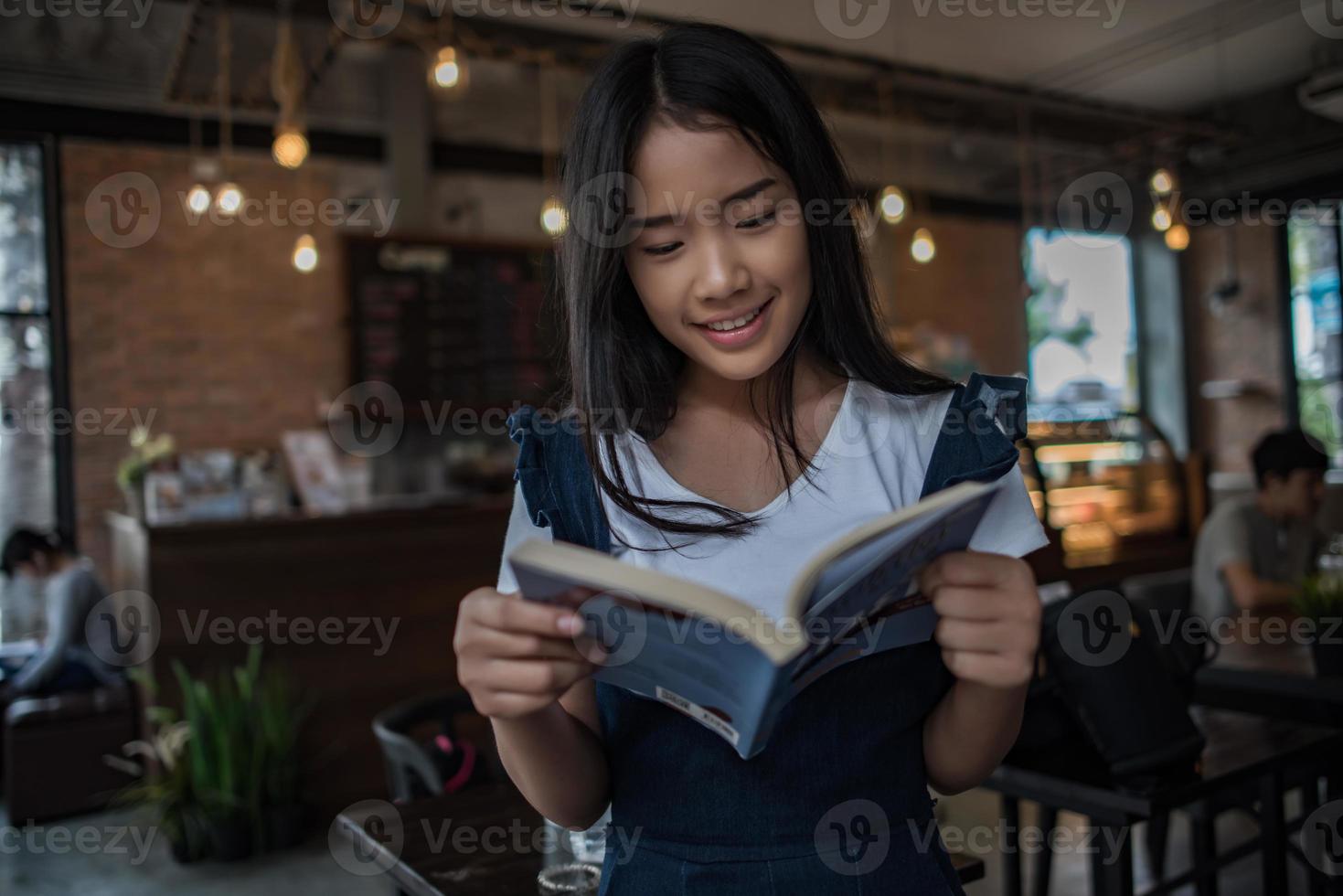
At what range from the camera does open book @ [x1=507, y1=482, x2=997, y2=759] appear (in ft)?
2.09

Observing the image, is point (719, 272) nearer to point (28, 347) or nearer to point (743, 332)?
point (743, 332)

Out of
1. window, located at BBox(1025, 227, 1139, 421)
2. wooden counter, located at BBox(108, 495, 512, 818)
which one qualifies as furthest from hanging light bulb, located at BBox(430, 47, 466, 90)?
window, located at BBox(1025, 227, 1139, 421)

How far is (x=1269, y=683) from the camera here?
2.34 m

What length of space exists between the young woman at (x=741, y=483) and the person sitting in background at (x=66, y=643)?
14.8 ft

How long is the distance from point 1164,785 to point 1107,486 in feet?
11.2

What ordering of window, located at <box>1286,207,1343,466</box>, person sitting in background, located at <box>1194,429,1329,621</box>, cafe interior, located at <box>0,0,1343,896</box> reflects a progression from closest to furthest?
cafe interior, located at <box>0,0,1343,896</box> → person sitting in background, located at <box>1194,429,1329,621</box> → window, located at <box>1286,207,1343,466</box>

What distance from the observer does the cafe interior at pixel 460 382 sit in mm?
2215

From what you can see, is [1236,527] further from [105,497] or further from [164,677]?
[105,497]

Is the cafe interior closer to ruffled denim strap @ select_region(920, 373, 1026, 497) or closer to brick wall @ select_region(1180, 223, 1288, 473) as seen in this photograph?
brick wall @ select_region(1180, 223, 1288, 473)

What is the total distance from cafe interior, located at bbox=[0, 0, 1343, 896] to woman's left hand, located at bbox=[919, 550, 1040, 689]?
0.22 meters

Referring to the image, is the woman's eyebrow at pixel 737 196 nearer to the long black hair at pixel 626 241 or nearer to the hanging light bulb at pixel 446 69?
the long black hair at pixel 626 241

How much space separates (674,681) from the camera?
2.61 ft

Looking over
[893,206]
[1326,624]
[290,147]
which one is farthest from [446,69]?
[1326,624]

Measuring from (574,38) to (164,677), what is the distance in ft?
11.9
